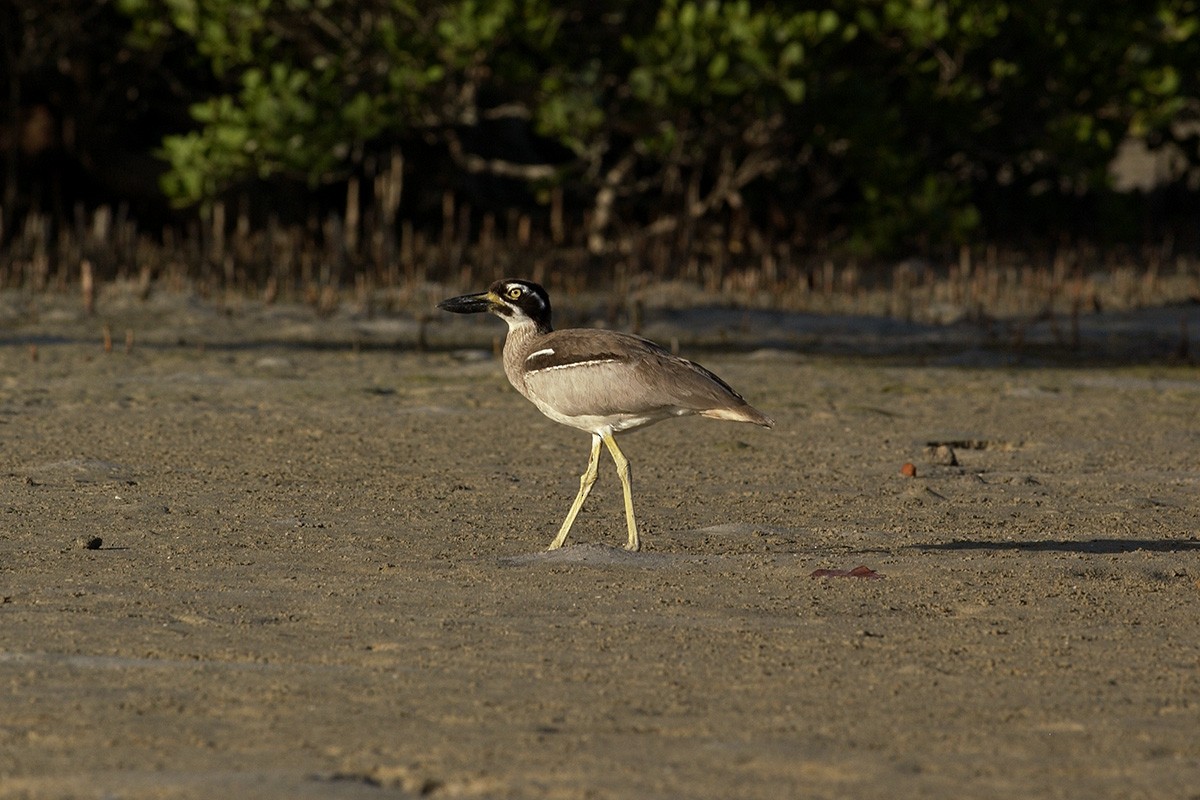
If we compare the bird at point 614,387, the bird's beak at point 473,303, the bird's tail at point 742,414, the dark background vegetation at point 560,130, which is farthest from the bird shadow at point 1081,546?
the dark background vegetation at point 560,130

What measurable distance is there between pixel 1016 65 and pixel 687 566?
46.1ft

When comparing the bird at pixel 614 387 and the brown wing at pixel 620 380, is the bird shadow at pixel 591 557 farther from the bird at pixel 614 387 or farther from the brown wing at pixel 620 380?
the brown wing at pixel 620 380

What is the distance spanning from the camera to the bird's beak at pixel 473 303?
7391 mm

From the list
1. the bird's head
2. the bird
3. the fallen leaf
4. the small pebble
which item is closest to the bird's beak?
the bird's head

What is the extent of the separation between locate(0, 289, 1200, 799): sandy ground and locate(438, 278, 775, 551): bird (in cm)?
47

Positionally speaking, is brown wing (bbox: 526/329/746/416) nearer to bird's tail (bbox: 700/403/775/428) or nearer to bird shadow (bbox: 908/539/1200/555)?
bird's tail (bbox: 700/403/775/428)

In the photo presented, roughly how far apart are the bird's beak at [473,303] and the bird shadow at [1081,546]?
182 centimetres

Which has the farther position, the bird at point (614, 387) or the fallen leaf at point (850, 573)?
the bird at point (614, 387)

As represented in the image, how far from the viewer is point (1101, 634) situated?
5605 millimetres

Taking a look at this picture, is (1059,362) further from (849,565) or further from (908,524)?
(849,565)

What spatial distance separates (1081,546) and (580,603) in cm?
215

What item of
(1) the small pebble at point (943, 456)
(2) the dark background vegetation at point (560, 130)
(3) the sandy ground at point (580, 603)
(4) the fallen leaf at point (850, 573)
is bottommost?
(3) the sandy ground at point (580, 603)

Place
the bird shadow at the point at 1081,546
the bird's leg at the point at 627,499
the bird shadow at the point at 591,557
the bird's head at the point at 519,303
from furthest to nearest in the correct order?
1. the bird's head at the point at 519,303
2. the bird shadow at the point at 1081,546
3. the bird's leg at the point at 627,499
4. the bird shadow at the point at 591,557

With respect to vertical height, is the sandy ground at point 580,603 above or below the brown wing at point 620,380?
below
